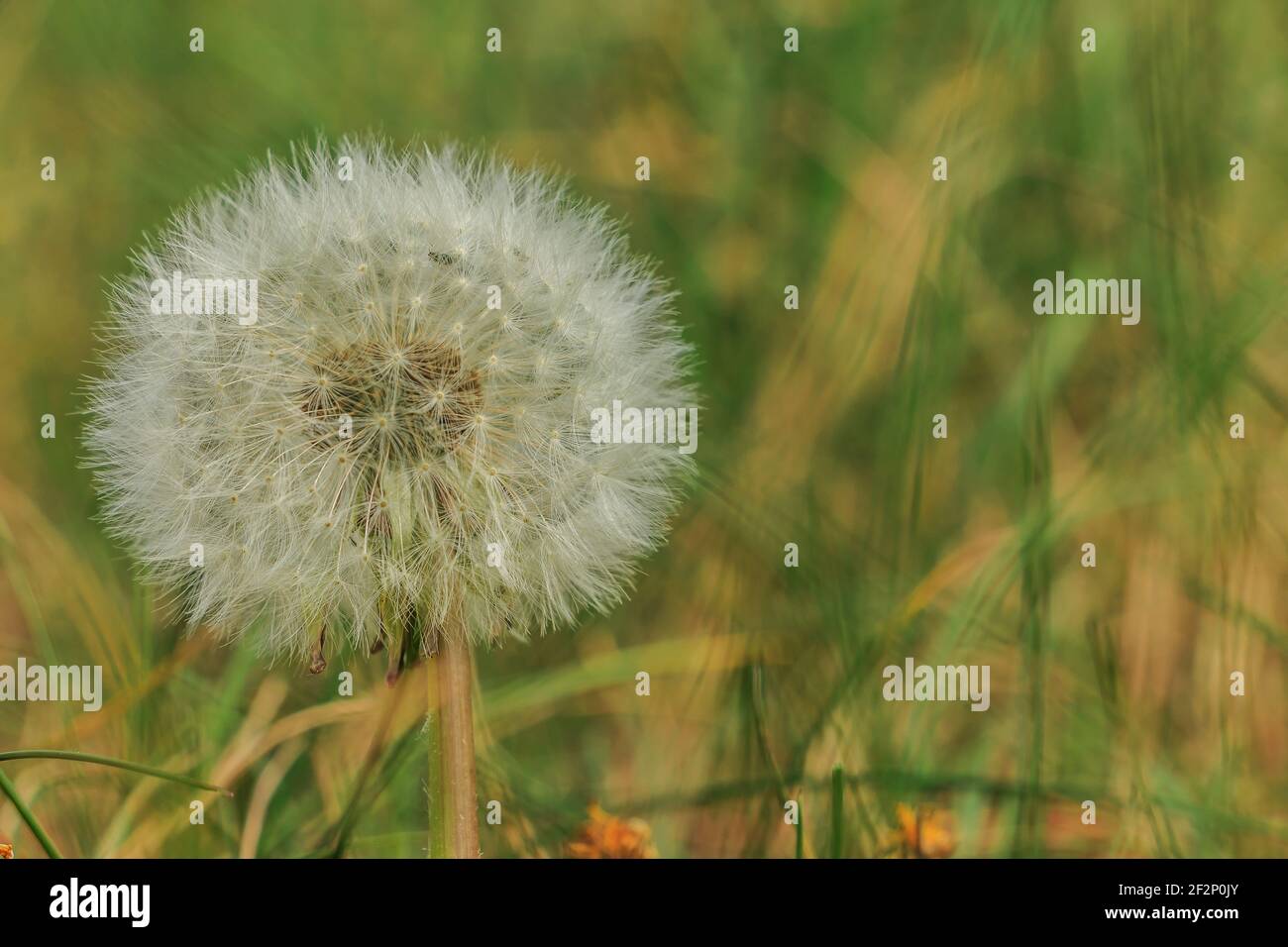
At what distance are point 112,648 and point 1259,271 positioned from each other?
3304mm

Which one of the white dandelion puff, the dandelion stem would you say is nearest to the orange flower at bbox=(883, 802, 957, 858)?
the white dandelion puff

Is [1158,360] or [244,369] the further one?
[1158,360]

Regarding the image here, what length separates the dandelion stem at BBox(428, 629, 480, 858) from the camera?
6.83ft

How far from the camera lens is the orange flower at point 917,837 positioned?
2607mm

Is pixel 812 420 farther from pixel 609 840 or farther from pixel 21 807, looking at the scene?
pixel 21 807

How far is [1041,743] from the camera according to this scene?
118 inches

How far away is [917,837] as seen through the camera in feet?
8.46

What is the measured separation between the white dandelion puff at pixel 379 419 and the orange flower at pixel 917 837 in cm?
88

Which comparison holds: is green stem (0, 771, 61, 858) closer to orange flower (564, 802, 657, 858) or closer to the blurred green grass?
the blurred green grass

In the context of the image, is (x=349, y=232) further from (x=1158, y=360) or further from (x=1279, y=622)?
(x=1279, y=622)

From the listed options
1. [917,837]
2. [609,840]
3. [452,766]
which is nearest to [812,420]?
[917,837]

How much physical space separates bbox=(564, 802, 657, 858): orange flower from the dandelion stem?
52 cm

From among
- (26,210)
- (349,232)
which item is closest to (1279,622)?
(349,232)

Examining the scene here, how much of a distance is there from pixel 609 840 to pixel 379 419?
42.4 inches
